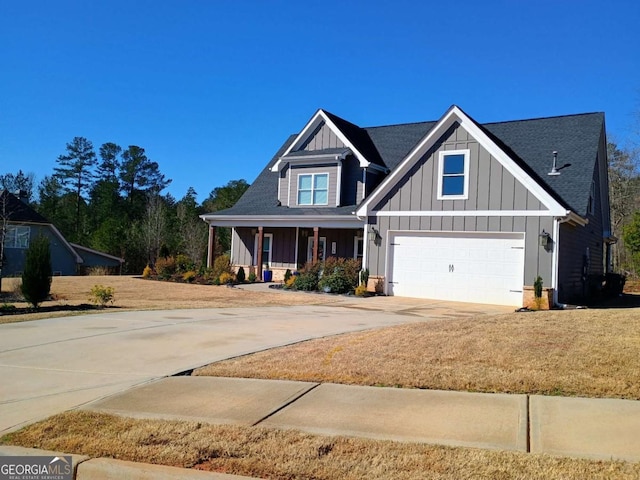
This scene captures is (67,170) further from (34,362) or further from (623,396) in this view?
(623,396)

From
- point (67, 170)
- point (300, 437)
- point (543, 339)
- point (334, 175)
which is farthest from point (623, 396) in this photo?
point (67, 170)

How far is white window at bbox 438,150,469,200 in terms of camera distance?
18.1 meters

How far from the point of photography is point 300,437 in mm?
4809

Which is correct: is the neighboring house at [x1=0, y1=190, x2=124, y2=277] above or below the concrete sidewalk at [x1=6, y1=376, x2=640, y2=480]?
above

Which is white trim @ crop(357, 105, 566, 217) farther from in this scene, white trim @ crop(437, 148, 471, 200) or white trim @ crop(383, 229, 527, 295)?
white trim @ crop(383, 229, 527, 295)

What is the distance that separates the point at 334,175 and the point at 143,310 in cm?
1231

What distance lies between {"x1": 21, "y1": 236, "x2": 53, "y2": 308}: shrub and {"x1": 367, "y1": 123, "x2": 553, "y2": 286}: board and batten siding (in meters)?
10.5

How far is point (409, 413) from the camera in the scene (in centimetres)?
542

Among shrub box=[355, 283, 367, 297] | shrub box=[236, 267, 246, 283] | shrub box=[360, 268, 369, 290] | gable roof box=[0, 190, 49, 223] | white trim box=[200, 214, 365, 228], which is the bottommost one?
shrub box=[355, 283, 367, 297]

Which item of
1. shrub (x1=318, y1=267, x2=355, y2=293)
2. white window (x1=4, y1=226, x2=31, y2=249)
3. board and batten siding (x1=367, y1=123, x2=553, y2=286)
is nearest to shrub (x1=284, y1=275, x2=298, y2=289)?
shrub (x1=318, y1=267, x2=355, y2=293)

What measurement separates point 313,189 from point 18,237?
22141mm

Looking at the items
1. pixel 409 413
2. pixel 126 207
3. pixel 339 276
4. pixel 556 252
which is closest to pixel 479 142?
pixel 556 252

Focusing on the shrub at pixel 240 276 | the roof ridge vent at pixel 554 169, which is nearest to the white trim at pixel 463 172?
the roof ridge vent at pixel 554 169

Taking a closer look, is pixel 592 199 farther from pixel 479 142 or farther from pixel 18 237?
pixel 18 237
